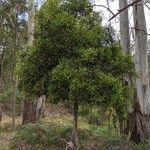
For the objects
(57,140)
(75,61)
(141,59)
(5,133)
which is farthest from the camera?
(5,133)

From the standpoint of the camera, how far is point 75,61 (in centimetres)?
1097

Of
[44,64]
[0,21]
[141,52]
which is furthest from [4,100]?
[44,64]

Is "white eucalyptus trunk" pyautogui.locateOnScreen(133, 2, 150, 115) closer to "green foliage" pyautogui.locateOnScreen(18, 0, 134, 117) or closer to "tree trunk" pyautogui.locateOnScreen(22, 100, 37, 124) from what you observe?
"green foliage" pyautogui.locateOnScreen(18, 0, 134, 117)

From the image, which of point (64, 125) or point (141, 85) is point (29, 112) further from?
point (141, 85)

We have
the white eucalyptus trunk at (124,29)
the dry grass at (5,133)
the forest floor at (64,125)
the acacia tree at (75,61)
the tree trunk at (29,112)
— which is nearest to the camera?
the acacia tree at (75,61)

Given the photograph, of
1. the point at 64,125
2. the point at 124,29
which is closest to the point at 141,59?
the point at 124,29

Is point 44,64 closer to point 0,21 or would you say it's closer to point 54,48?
point 54,48

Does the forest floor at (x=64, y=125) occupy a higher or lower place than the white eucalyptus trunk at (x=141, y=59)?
lower

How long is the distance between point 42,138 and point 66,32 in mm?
3388

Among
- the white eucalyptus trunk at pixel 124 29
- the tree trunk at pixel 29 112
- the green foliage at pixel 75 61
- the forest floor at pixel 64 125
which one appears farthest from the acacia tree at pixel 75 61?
the tree trunk at pixel 29 112

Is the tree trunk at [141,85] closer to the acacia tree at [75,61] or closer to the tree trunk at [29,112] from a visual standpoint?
the acacia tree at [75,61]

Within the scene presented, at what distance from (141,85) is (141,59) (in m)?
0.83

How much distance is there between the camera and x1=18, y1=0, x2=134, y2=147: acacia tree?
423 inches

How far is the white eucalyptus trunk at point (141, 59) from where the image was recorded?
15.2 m
